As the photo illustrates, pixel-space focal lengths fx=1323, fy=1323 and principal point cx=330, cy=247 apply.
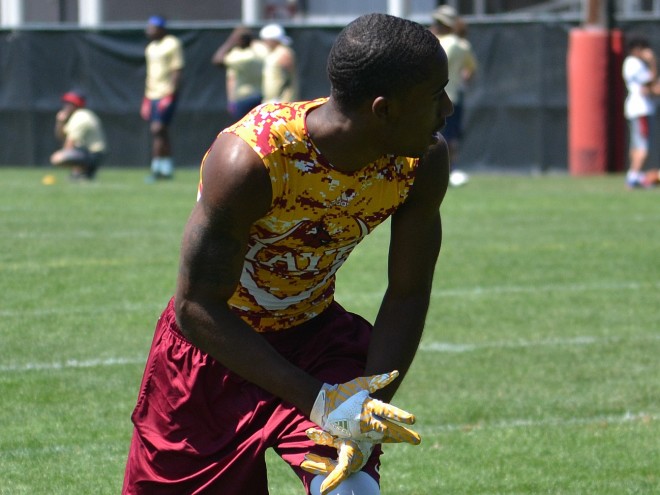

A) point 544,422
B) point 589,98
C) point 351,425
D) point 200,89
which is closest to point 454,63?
point 589,98

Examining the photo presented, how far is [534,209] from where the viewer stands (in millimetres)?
15039

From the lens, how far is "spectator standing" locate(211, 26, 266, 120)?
19.5m

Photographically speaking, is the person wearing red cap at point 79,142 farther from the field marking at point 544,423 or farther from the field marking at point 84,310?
the field marking at point 544,423

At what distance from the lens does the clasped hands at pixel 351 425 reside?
3.31 metres

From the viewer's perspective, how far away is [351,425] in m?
3.32

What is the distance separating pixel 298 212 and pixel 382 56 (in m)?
0.50

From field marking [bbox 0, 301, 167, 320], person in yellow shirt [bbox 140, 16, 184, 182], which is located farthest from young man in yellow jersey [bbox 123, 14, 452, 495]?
person in yellow shirt [bbox 140, 16, 184, 182]

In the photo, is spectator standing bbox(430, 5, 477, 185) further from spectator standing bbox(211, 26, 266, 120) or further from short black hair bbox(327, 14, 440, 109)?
short black hair bbox(327, 14, 440, 109)

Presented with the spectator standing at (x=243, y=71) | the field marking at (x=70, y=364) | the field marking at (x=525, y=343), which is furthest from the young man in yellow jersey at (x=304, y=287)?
the spectator standing at (x=243, y=71)

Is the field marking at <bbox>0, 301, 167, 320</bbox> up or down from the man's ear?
down

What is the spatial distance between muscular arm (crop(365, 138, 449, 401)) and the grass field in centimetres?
161

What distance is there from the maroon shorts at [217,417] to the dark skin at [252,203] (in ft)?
0.67

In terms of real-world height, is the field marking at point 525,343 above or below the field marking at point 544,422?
below

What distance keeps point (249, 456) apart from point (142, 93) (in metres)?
19.3
